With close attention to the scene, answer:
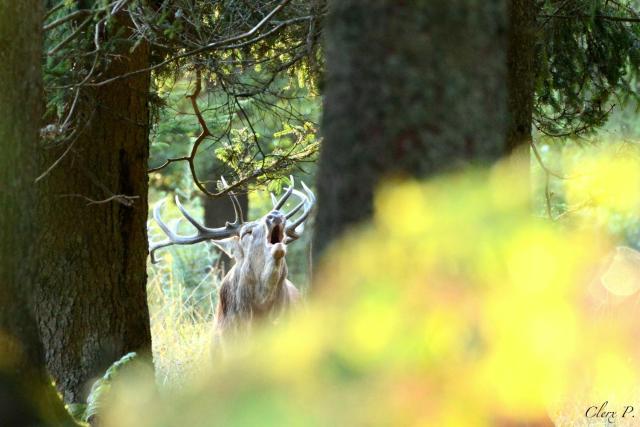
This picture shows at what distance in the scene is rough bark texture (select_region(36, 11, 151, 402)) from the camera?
744 cm

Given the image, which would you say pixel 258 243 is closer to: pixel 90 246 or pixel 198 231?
pixel 198 231

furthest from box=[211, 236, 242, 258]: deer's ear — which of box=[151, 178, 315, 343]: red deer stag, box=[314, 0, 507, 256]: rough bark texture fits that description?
box=[314, 0, 507, 256]: rough bark texture

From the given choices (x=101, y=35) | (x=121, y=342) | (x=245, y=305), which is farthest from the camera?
(x=245, y=305)

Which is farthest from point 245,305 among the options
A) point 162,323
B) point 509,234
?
point 509,234

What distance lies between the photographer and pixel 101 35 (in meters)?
6.91

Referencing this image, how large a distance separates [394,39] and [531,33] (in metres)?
2.64

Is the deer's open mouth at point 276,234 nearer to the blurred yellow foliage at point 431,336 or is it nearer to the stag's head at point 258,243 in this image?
the stag's head at point 258,243

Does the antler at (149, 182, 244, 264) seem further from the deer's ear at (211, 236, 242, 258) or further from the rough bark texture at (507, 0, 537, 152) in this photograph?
the rough bark texture at (507, 0, 537, 152)

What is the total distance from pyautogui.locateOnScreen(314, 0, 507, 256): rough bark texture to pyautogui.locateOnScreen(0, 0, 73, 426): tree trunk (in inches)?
65.4

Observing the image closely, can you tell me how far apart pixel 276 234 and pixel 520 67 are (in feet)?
17.3

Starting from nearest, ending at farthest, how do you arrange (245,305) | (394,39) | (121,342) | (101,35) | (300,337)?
(300,337)
(394,39)
(101,35)
(121,342)
(245,305)

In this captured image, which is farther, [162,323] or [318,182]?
[162,323]

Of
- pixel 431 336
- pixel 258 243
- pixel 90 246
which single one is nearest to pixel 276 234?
pixel 258 243

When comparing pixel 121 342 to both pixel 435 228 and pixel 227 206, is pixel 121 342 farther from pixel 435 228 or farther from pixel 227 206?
pixel 227 206
